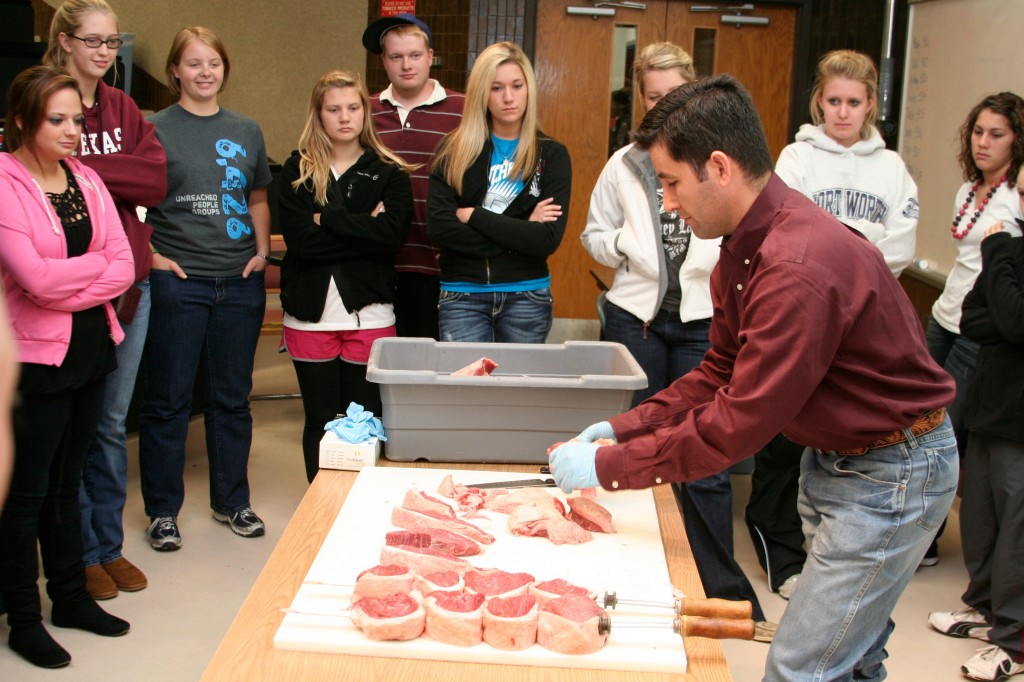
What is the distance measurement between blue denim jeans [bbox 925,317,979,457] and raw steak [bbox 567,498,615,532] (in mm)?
1694

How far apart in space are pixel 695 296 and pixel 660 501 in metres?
0.94

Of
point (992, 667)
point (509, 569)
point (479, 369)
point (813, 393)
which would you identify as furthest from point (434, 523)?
point (992, 667)

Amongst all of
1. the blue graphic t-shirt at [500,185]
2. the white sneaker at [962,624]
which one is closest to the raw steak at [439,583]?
the blue graphic t-shirt at [500,185]

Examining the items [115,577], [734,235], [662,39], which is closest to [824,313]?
[734,235]

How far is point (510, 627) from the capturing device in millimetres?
1509

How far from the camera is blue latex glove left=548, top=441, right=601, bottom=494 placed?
1774 mm

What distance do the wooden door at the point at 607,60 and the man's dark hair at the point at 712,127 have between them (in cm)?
403

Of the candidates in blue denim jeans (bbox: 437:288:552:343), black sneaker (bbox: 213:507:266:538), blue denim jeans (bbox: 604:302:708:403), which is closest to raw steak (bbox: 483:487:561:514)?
blue denim jeans (bbox: 604:302:708:403)

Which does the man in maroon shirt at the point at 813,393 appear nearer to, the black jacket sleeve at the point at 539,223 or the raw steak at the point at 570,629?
the raw steak at the point at 570,629

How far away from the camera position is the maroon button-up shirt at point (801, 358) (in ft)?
5.01

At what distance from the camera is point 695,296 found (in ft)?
9.53

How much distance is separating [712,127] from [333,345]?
1.93 m

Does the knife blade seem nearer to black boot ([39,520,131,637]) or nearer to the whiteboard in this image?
black boot ([39,520,131,637])

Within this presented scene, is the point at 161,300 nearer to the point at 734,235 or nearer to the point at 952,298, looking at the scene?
the point at 734,235
